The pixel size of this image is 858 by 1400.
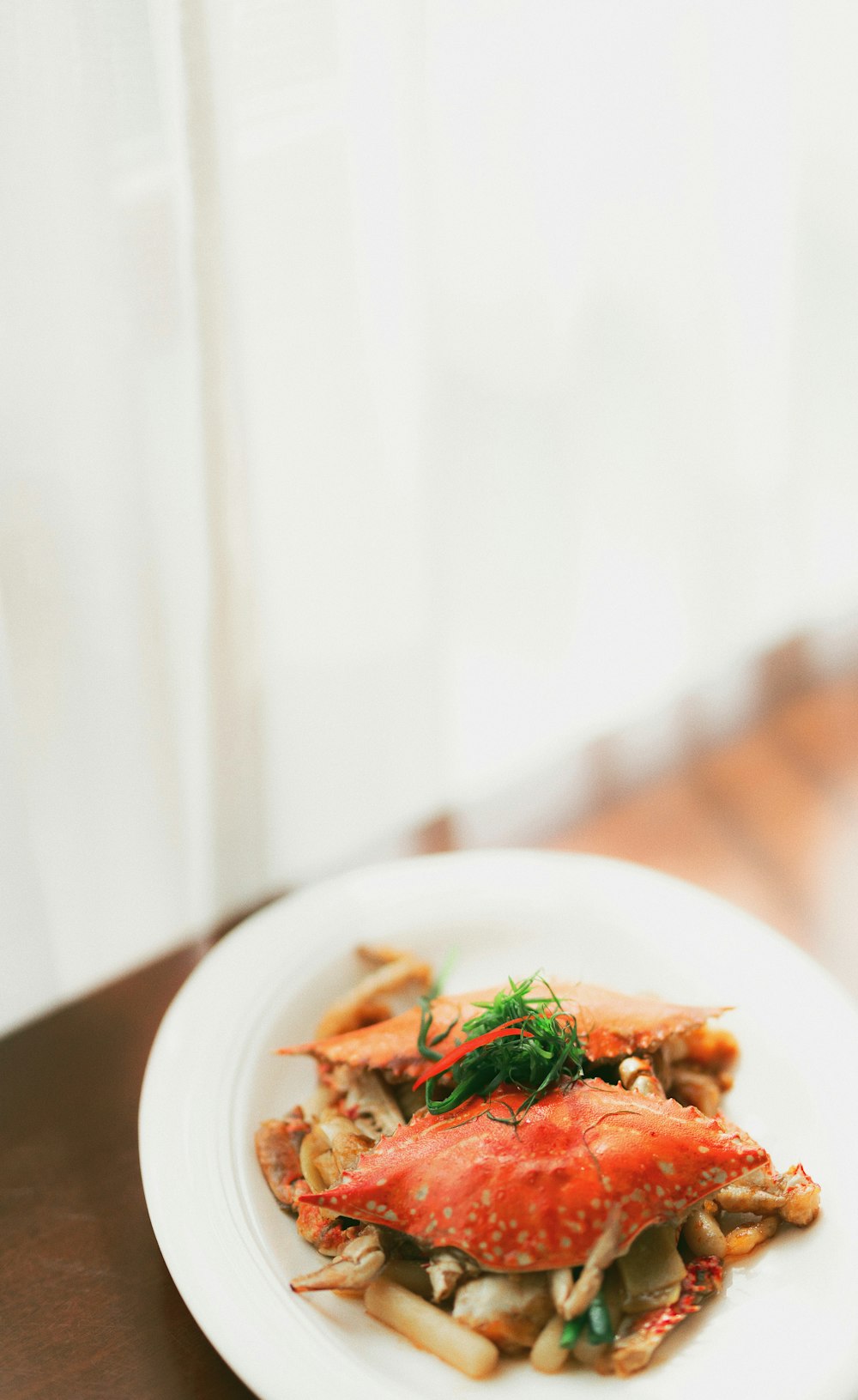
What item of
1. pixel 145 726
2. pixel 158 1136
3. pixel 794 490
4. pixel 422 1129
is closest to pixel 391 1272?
pixel 422 1129

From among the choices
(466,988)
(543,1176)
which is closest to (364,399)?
(466,988)

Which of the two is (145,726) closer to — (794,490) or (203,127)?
(203,127)

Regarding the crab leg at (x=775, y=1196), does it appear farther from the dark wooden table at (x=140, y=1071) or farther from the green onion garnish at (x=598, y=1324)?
the dark wooden table at (x=140, y=1071)

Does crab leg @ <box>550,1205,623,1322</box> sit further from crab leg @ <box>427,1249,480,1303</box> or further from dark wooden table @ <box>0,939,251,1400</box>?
dark wooden table @ <box>0,939,251,1400</box>

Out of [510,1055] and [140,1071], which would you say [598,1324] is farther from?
[140,1071]

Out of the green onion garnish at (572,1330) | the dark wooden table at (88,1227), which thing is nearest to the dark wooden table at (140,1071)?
the dark wooden table at (88,1227)

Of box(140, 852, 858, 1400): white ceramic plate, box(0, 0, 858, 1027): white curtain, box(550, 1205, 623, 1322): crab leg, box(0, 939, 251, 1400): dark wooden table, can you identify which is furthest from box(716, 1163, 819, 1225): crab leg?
box(0, 0, 858, 1027): white curtain
